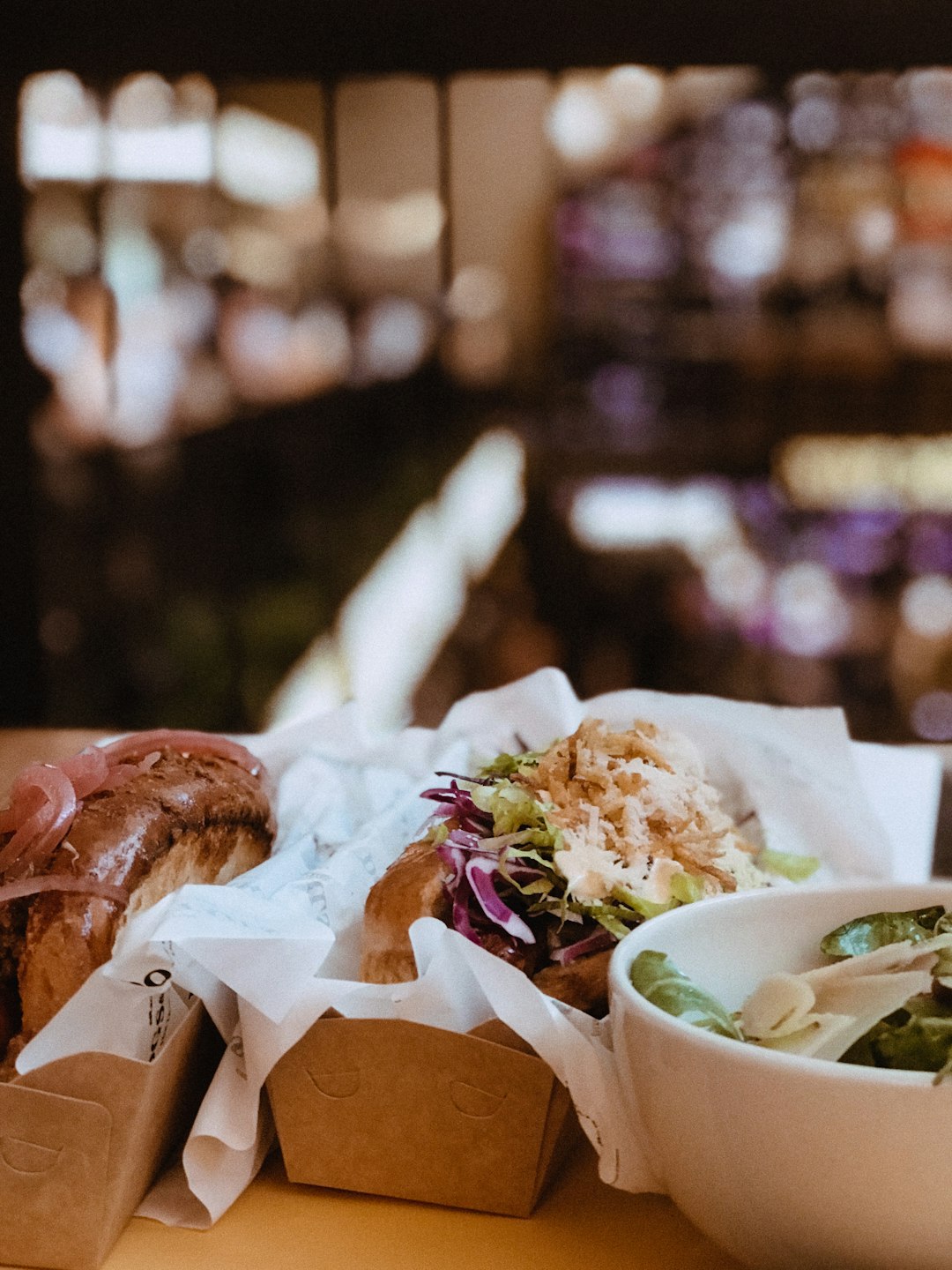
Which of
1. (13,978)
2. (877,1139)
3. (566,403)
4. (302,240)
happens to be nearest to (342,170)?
(302,240)

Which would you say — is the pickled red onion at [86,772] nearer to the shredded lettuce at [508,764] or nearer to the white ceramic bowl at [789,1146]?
the shredded lettuce at [508,764]

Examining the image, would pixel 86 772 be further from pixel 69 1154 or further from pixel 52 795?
pixel 69 1154

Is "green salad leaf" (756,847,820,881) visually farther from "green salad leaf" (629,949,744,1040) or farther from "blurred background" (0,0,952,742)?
"blurred background" (0,0,952,742)

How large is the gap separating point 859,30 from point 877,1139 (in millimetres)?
3458

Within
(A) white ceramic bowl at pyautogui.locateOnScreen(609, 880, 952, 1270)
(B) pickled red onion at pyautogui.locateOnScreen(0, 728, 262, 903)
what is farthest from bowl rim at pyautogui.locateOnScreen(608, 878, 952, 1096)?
(B) pickled red onion at pyautogui.locateOnScreen(0, 728, 262, 903)

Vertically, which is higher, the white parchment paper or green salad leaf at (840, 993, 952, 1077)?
green salad leaf at (840, 993, 952, 1077)

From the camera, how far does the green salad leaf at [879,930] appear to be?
87 cm

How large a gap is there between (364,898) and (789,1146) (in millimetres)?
539

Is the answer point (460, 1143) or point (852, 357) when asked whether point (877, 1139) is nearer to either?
point (460, 1143)

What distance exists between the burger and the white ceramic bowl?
413 mm

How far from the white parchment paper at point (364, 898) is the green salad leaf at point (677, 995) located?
9cm

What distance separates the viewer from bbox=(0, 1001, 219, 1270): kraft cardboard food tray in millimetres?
812

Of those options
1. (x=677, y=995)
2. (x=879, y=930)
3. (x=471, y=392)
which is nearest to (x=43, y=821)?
(x=677, y=995)

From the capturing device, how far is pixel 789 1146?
672 mm
